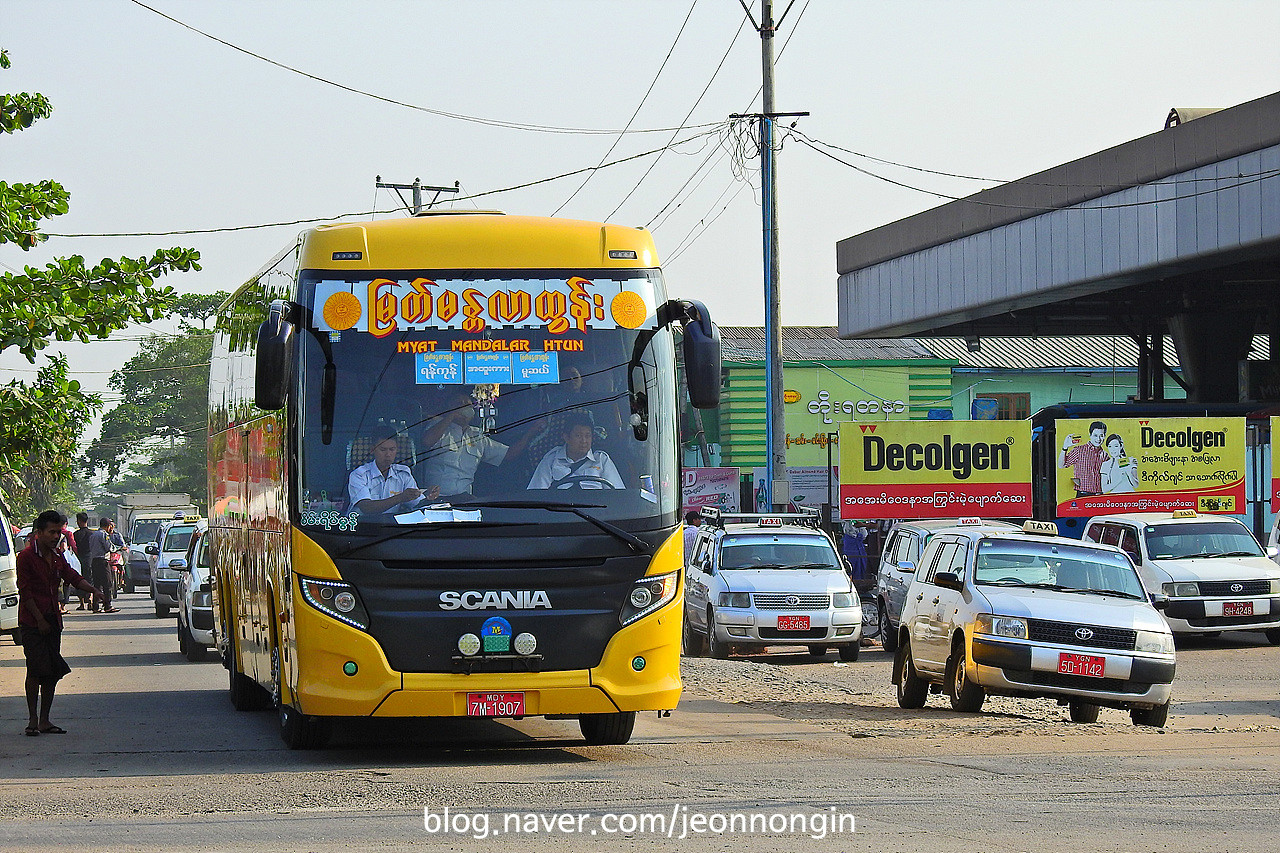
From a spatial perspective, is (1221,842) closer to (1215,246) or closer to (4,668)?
(4,668)

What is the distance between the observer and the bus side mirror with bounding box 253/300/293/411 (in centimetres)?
1057

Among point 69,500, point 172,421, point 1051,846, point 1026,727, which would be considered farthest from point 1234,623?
point 69,500

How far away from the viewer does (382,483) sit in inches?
426

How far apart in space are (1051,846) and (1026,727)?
623 cm

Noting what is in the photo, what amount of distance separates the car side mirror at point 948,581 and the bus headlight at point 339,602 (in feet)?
21.0

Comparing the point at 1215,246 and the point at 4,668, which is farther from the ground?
the point at 1215,246

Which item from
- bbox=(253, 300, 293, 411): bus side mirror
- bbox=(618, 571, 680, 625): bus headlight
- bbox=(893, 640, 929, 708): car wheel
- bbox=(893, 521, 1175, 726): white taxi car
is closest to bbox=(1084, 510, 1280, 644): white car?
bbox=(893, 640, 929, 708): car wheel

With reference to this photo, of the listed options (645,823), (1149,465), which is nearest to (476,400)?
(645,823)

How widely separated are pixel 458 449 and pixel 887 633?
47.0 feet

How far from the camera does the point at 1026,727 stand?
1391 centimetres

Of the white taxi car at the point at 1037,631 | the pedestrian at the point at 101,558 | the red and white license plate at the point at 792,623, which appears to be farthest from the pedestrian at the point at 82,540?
the white taxi car at the point at 1037,631

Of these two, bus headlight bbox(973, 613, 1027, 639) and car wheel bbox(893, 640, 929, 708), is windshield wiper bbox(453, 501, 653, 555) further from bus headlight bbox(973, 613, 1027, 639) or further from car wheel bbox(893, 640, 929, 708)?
car wheel bbox(893, 640, 929, 708)

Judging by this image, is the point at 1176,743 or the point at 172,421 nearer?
the point at 1176,743

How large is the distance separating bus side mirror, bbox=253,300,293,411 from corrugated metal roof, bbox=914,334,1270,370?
52174 millimetres
